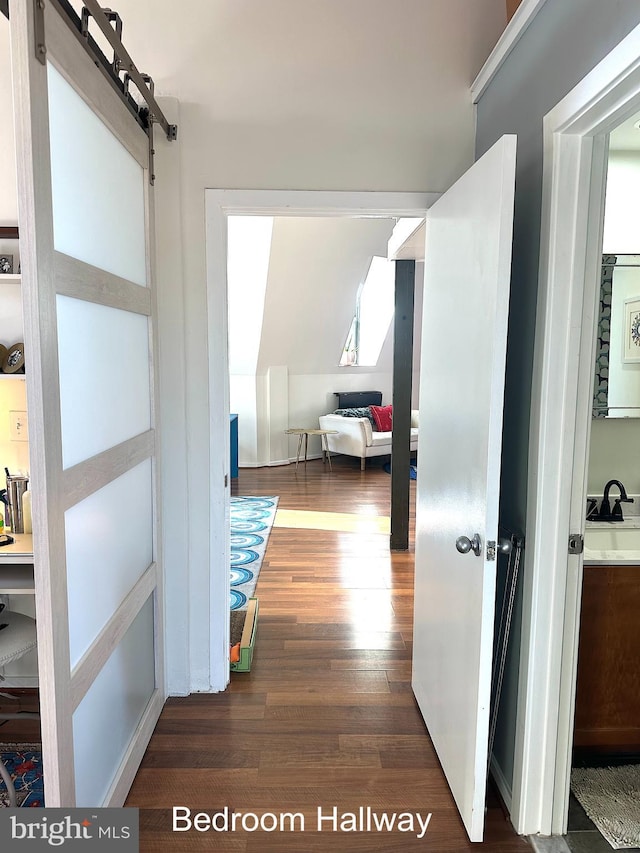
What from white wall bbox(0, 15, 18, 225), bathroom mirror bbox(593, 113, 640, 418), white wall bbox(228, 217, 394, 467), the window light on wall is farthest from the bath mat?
the window light on wall

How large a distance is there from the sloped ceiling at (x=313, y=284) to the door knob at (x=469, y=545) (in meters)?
4.35

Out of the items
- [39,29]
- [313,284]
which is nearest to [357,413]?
[313,284]

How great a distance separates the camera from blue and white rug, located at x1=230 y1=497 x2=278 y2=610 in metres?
3.74

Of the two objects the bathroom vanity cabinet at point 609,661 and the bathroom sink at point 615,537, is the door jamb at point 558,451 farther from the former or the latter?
the bathroom sink at point 615,537

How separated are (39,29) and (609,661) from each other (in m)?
2.42

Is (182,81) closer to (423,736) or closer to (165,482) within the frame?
(165,482)

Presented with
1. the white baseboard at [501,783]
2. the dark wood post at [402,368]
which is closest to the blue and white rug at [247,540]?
the dark wood post at [402,368]

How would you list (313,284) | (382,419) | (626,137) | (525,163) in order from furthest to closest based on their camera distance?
(382,419) < (313,284) < (626,137) < (525,163)

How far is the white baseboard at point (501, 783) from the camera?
1.92 m

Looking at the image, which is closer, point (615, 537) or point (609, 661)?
point (609, 661)

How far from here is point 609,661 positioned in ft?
6.75

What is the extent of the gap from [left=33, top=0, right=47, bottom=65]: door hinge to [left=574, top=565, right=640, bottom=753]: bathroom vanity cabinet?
207cm

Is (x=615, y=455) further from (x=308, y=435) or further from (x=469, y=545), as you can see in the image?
(x=308, y=435)

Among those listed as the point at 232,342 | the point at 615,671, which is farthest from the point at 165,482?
the point at 232,342
